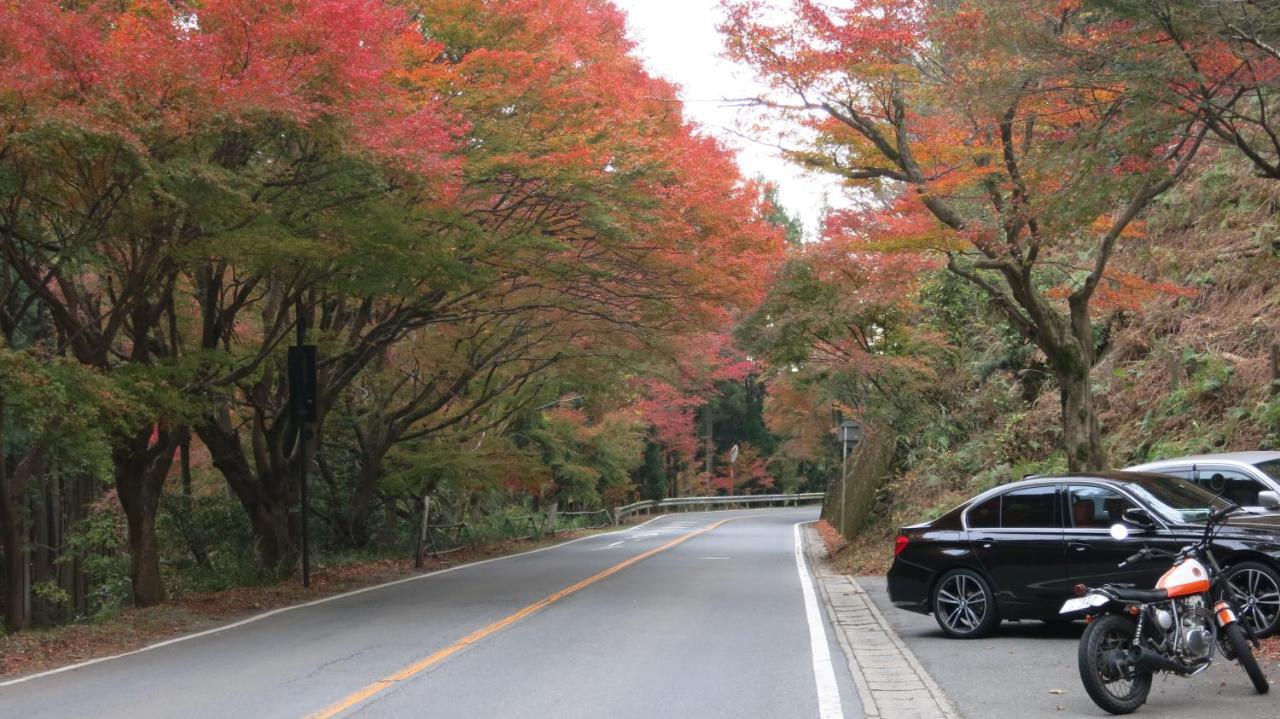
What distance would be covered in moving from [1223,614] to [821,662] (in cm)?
366

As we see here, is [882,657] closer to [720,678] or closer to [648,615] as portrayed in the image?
[720,678]

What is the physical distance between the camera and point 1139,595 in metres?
7.55

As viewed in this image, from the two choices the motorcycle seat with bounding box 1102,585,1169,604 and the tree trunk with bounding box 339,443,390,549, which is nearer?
the motorcycle seat with bounding box 1102,585,1169,604

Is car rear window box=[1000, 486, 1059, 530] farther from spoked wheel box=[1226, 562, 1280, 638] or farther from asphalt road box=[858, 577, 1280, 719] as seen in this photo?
spoked wheel box=[1226, 562, 1280, 638]

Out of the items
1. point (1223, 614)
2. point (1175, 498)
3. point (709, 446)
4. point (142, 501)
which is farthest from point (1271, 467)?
point (709, 446)

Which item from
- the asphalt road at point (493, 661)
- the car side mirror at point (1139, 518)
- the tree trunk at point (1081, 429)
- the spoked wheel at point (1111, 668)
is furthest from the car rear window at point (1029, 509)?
the tree trunk at point (1081, 429)

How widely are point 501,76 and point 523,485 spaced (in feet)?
49.8

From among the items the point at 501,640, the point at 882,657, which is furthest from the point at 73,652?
the point at 882,657

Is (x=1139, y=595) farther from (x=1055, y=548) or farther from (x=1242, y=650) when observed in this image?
(x=1055, y=548)

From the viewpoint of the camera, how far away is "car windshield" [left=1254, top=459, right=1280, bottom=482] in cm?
1134

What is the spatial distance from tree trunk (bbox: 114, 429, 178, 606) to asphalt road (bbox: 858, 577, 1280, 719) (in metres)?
11.1

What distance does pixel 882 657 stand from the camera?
10570 millimetres

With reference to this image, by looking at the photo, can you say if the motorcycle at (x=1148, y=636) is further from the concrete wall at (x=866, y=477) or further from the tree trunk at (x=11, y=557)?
the concrete wall at (x=866, y=477)

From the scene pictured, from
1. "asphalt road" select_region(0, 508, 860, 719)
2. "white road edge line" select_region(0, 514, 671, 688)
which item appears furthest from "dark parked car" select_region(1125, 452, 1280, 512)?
"white road edge line" select_region(0, 514, 671, 688)
